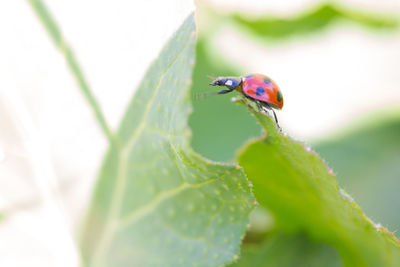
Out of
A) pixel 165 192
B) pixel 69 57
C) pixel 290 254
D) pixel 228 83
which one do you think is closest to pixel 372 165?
pixel 290 254

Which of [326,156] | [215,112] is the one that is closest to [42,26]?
[215,112]

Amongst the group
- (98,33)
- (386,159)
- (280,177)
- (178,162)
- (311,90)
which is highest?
(98,33)

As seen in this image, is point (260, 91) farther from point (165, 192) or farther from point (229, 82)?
point (165, 192)

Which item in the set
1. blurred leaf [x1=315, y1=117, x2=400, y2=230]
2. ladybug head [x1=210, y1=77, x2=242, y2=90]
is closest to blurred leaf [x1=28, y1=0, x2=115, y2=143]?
ladybug head [x1=210, y1=77, x2=242, y2=90]

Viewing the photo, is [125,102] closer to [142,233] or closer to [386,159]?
[142,233]

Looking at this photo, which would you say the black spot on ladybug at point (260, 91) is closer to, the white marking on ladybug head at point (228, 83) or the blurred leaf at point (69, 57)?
the white marking on ladybug head at point (228, 83)

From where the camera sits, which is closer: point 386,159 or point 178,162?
point 178,162
